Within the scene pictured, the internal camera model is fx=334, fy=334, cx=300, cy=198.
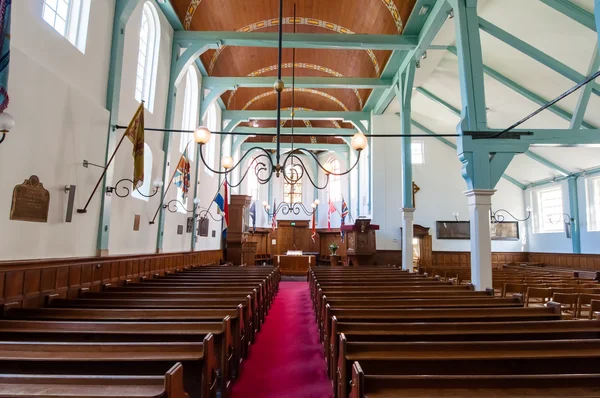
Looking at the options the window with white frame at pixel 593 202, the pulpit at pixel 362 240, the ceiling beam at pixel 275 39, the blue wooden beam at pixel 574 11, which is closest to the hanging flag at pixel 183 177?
the ceiling beam at pixel 275 39

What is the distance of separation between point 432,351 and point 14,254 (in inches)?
175

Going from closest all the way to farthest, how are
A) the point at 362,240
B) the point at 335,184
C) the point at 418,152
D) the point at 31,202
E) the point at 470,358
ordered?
the point at 470,358 → the point at 31,202 → the point at 362,240 → the point at 418,152 → the point at 335,184

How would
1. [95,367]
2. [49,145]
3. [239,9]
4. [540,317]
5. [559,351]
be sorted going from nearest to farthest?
[95,367]
[559,351]
[540,317]
[49,145]
[239,9]

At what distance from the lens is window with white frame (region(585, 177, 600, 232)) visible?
12.8 m

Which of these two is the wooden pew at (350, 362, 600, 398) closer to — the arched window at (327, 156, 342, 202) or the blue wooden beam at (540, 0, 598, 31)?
the blue wooden beam at (540, 0, 598, 31)

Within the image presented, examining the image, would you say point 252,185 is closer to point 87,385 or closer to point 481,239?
point 481,239

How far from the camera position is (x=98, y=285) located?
5.18 meters

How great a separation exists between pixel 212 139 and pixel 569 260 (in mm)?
15178

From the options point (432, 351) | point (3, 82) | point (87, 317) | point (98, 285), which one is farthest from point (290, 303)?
point (3, 82)

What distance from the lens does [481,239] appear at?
5953mm

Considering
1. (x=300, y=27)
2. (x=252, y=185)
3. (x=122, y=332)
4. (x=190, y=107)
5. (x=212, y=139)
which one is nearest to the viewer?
(x=122, y=332)

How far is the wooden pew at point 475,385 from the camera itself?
1.80 meters

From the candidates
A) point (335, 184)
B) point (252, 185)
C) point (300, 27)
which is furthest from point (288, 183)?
point (335, 184)

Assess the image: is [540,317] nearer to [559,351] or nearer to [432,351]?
[559,351]
